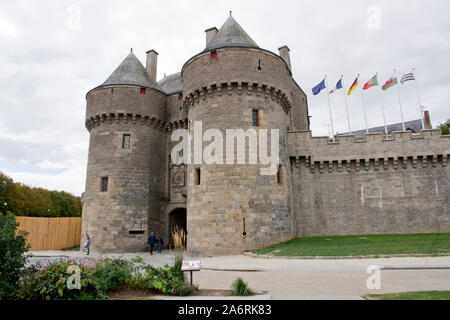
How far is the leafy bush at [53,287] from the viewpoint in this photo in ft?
19.4

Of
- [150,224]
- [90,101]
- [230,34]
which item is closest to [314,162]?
[230,34]

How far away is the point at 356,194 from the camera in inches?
746

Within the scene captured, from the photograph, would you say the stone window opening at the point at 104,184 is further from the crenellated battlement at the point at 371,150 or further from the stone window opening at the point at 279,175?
the crenellated battlement at the point at 371,150

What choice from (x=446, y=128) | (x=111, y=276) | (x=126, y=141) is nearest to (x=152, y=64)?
(x=126, y=141)

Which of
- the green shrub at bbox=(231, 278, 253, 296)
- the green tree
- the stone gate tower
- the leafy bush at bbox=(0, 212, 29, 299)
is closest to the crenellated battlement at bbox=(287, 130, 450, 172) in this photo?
the stone gate tower

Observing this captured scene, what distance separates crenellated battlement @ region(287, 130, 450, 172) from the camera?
18.9 metres

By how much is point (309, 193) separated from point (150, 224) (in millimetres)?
11105

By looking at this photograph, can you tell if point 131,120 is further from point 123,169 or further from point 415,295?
point 415,295

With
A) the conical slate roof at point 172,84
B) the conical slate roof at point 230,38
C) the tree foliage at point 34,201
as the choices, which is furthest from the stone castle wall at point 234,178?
the tree foliage at point 34,201

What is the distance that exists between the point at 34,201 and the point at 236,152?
35.5 metres

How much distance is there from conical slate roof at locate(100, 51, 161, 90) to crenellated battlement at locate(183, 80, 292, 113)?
6603 mm

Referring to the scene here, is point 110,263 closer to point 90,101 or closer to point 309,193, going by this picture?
point 309,193

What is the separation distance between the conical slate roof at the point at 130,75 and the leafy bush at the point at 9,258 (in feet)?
55.5

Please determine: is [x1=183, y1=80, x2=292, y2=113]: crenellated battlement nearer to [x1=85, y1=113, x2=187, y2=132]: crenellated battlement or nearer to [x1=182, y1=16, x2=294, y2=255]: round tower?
[x1=182, y1=16, x2=294, y2=255]: round tower
